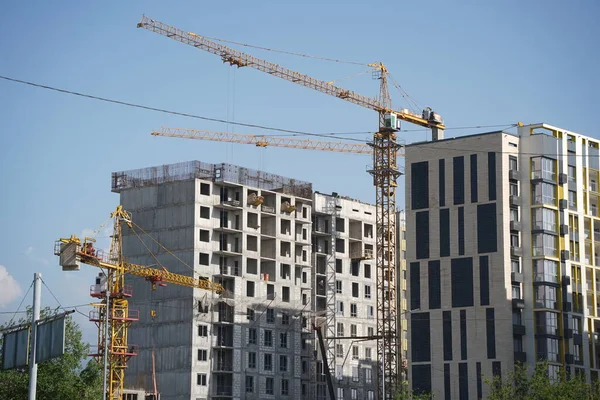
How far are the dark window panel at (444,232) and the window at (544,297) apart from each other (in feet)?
33.9

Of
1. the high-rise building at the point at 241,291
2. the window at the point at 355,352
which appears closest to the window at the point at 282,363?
the high-rise building at the point at 241,291

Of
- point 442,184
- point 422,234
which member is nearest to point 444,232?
point 422,234

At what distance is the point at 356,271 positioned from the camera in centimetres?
17350

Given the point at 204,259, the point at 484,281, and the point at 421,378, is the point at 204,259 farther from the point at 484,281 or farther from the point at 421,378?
the point at 484,281

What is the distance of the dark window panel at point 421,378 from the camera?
420 ft

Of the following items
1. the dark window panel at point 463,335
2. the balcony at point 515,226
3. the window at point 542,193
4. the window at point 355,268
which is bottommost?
the dark window panel at point 463,335

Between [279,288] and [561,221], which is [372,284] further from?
[561,221]

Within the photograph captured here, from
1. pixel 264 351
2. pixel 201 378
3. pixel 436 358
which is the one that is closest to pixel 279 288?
pixel 264 351

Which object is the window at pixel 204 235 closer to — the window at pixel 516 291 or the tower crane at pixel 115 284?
the tower crane at pixel 115 284

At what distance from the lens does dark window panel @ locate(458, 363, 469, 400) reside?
12469 cm

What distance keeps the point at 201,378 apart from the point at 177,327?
680cm

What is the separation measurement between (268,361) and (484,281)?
3820 cm

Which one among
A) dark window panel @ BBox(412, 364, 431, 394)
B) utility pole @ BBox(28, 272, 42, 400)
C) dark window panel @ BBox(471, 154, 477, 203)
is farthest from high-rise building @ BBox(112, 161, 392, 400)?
utility pole @ BBox(28, 272, 42, 400)

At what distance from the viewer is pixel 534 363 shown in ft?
409
